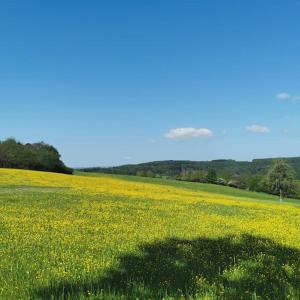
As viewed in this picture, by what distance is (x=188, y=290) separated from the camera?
26.4 feet

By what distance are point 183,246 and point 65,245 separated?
12.1ft

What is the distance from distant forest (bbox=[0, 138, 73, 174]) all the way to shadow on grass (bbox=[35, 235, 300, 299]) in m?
97.7

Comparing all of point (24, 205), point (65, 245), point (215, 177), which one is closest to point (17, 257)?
point (65, 245)

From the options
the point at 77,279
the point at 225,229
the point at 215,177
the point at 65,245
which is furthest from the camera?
the point at 215,177

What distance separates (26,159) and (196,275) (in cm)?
10208

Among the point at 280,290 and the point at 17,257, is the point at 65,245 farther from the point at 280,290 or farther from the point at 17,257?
the point at 280,290

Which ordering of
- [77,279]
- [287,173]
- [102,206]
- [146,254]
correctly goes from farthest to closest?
[287,173]
[102,206]
[146,254]
[77,279]

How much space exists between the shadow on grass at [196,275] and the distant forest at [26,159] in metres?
97.7

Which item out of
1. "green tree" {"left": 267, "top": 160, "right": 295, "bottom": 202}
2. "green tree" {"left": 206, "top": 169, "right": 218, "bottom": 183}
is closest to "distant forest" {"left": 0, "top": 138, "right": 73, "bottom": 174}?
"green tree" {"left": 206, "top": 169, "right": 218, "bottom": 183}

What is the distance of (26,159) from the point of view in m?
106

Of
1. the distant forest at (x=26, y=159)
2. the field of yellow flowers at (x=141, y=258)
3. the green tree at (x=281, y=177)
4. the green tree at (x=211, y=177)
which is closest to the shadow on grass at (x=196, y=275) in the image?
the field of yellow flowers at (x=141, y=258)

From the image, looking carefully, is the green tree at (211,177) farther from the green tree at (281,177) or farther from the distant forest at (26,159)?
the distant forest at (26,159)

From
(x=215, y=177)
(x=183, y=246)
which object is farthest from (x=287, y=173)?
(x=183, y=246)

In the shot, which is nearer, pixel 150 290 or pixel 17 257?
pixel 150 290
